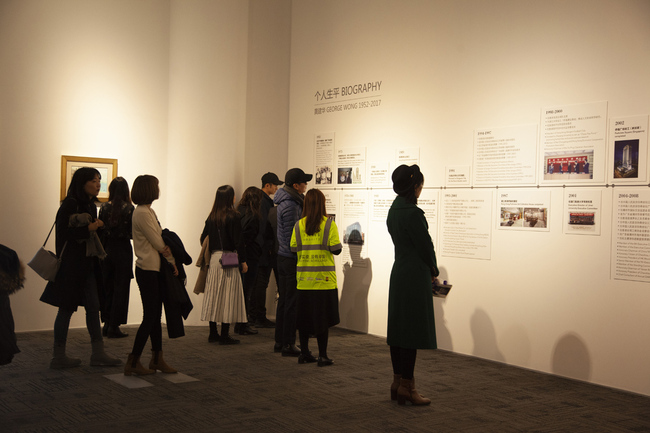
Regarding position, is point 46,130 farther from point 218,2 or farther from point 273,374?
point 273,374

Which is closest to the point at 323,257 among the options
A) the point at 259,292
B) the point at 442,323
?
the point at 442,323

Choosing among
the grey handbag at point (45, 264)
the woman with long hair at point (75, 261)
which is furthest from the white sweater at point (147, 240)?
the grey handbag at point (45, 264)

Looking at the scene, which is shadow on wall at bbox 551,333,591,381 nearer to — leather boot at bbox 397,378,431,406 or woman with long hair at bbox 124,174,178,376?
leather boot at bbox 397,378,431,406

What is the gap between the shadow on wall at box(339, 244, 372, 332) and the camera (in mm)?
7809

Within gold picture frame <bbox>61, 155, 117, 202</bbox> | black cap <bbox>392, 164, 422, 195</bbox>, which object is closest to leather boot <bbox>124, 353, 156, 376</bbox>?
black cap <bbox>392, 164, 422, 195</bbox>

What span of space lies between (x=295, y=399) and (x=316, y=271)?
1309mm

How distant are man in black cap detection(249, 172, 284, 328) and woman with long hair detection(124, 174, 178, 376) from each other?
94.4 inches

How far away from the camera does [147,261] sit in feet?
16.9

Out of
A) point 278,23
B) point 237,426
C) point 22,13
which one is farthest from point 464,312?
point 22,13

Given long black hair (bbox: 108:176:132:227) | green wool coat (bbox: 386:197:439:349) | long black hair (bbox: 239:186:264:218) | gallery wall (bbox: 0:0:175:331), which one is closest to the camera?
green wool coat (bbox: 386:197:439:349)

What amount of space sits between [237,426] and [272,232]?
375 cm

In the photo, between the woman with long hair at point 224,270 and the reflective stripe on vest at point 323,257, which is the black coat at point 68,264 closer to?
the woman with long hair at point 224,270

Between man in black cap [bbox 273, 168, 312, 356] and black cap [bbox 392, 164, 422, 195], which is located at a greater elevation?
black cap [bbox 392, 164, 422, 195]

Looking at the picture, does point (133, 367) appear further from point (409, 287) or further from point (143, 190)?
point (409, 287)
